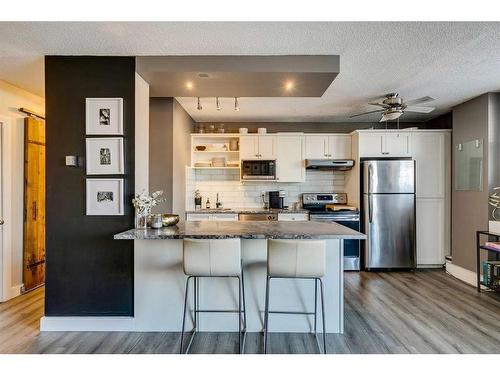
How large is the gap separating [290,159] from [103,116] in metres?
3.29

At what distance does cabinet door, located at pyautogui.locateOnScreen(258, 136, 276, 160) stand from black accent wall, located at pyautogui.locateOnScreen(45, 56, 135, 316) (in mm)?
2795

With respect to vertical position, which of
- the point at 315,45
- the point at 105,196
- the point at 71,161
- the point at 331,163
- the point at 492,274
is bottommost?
the point at 492,274

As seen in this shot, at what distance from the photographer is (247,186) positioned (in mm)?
5684

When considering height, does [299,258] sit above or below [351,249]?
above

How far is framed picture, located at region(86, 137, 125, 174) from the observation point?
9.35ft

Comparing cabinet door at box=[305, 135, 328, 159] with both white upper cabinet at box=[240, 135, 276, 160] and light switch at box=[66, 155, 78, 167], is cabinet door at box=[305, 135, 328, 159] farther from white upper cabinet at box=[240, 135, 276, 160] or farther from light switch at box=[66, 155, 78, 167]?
light switch at box=[66, 155, 78, 167]

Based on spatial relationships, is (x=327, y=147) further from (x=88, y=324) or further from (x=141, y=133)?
(x=88, y=324)

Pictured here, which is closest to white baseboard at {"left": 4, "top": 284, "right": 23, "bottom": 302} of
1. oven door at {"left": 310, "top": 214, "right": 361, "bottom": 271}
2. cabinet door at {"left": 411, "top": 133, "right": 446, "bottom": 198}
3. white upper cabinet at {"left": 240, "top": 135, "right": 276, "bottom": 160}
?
white upper cabinet at {"left": 240, "top": 135, "right": 276, "bottom": 160}

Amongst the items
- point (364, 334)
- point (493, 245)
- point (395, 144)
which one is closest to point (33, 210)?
point (364, 334)

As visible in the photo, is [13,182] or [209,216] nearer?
[13,182]

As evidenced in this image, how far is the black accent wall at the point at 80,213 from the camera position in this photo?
2.84m

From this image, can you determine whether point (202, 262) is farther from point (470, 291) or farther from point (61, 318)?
point (470, 291)

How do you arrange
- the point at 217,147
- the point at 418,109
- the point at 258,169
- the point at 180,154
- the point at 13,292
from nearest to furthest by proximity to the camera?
the point at 13,292, the point at 418,109, the point at 180,154, the point at 258,169, the point at 217,147

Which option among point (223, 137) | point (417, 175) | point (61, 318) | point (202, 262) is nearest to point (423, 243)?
point (417, 175)
